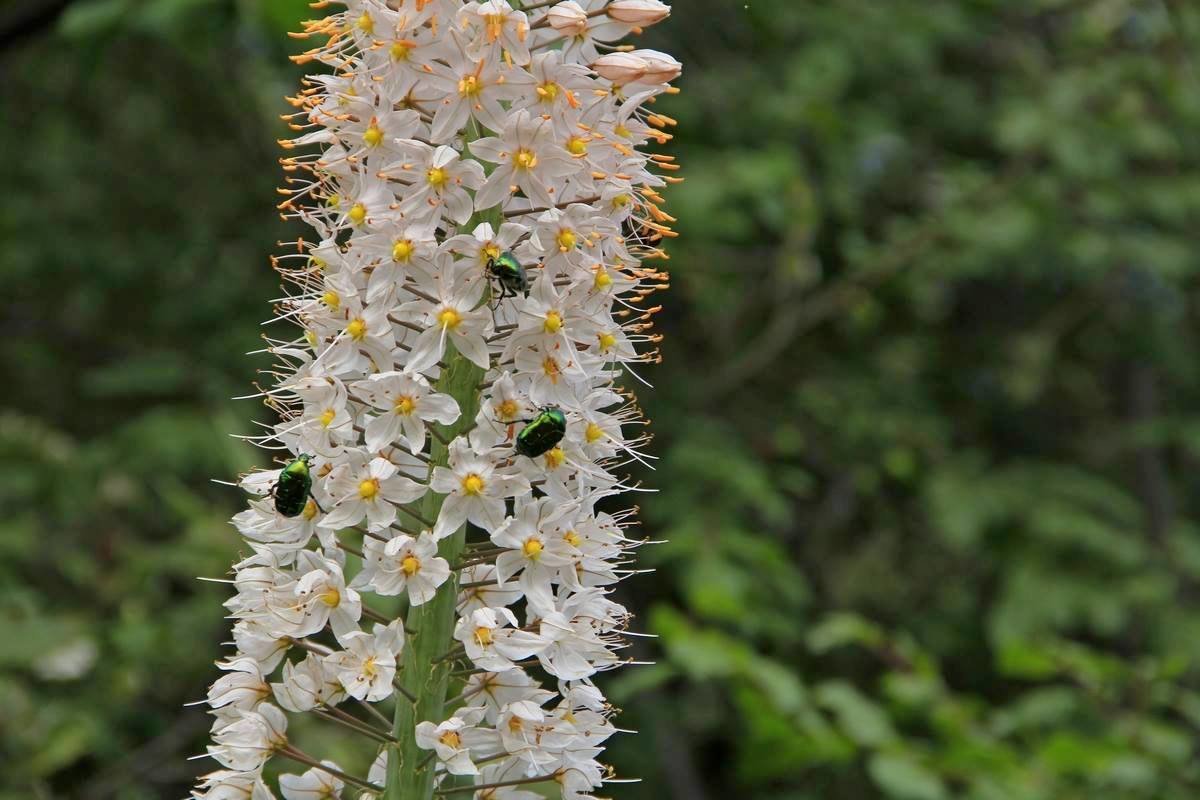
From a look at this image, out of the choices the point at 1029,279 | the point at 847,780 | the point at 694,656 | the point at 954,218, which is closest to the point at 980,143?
the point at 1029,279

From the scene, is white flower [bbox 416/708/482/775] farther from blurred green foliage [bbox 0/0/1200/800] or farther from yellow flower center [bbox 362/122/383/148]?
blurred green foliage [bbox 0/0/1200/800]

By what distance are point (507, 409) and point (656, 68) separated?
0.75 m

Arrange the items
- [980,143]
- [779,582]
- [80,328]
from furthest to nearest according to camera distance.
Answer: [980,143], [80,328], [779,582]

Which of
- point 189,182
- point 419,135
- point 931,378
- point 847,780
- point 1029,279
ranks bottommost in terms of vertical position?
point 847,780

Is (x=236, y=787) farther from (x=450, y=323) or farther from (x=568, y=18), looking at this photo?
(x=568, y=18)

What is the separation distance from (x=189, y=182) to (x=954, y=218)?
5.18 meters

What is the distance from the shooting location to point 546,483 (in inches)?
95.2

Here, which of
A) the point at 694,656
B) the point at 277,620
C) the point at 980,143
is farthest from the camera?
the point at 980,143

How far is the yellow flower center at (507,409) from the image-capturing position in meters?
2.37

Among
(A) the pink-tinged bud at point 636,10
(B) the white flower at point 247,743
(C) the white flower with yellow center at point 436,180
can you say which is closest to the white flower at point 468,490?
(C) the white flower with yellow center at point 436,180

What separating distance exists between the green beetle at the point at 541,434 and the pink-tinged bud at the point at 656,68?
2.35 feet

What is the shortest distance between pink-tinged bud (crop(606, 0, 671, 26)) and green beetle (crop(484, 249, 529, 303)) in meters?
0.58

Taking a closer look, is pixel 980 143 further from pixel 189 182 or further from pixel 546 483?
pixel 546 483

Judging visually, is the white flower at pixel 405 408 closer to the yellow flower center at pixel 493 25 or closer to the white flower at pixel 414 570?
the white flower at pixel 414 570
